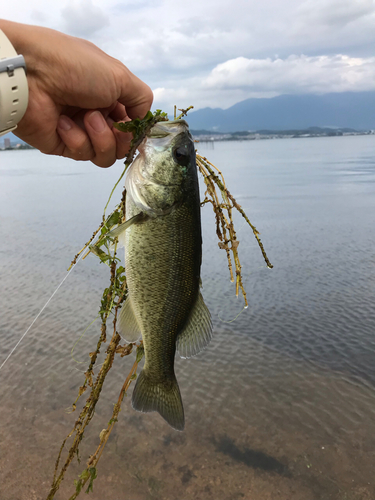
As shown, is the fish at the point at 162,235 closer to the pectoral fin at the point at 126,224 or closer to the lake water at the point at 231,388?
the pectoral fin at the point at 126,224

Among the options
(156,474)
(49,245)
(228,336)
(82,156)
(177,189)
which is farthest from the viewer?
(49,245)

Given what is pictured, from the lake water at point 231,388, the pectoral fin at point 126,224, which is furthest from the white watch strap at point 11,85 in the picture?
the lake water at point 231,388

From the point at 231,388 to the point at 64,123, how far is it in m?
3.54

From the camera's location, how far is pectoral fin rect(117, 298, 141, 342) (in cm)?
219

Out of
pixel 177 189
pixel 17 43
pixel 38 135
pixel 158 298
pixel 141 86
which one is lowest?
pixel 158 298

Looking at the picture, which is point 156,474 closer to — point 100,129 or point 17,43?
point 100,129

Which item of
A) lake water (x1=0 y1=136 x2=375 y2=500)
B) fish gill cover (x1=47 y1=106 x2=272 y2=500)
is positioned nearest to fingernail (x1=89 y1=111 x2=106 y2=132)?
fish gill cover (x1=47 y1=106 x2=272 y2=500)

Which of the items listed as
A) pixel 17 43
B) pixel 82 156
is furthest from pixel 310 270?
pixel 17 43

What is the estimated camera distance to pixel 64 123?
246cm

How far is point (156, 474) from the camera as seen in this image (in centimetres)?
363

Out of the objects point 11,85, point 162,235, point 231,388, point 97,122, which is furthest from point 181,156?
point 231,388

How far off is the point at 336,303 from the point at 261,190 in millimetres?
11820

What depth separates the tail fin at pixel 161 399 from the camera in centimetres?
221

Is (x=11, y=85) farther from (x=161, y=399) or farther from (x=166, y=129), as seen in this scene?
(x=161, y=399)
